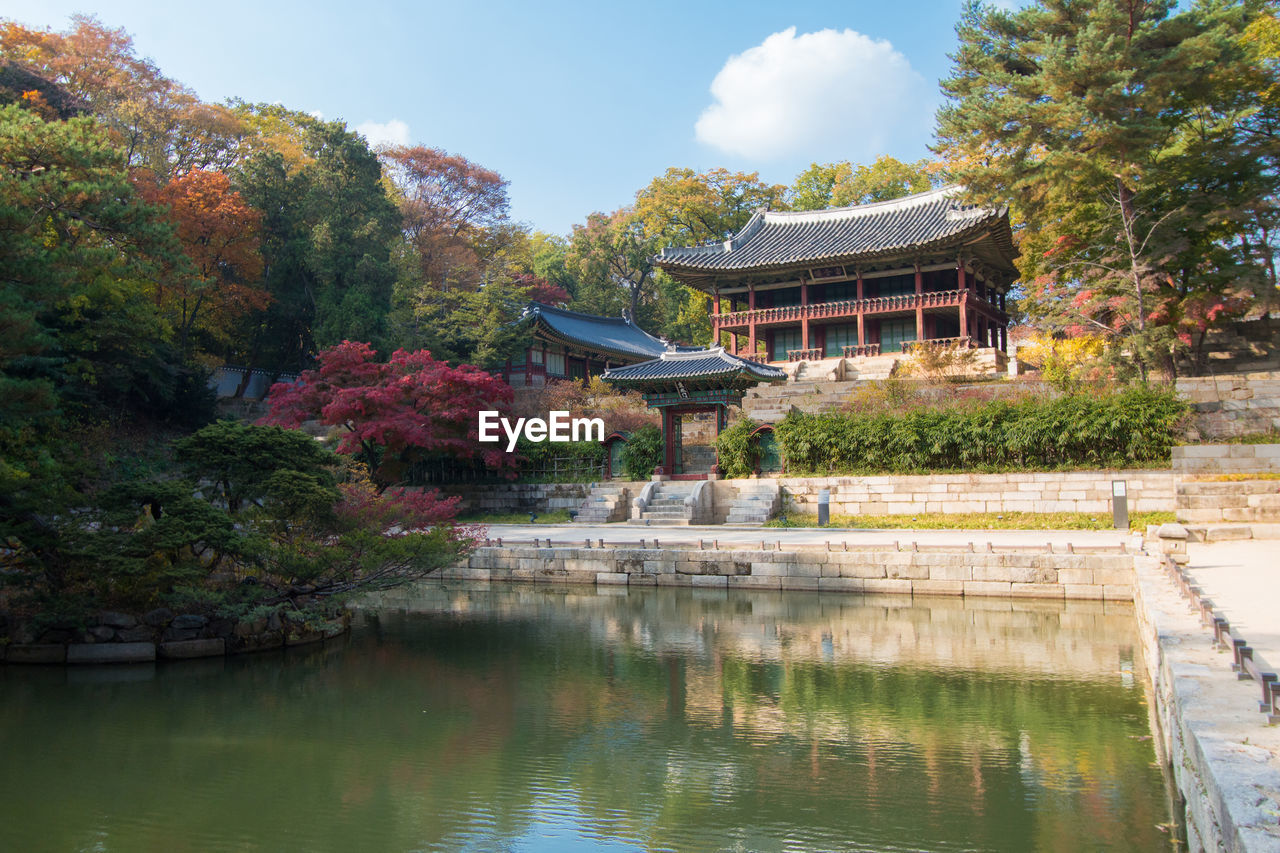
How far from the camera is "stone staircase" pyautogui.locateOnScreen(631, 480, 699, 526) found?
22.7m

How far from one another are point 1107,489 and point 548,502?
14578mm

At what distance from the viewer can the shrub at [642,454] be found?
1022 inches

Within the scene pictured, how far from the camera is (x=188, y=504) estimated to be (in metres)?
10.5

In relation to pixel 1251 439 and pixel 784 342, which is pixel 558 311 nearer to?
pixel 784 342

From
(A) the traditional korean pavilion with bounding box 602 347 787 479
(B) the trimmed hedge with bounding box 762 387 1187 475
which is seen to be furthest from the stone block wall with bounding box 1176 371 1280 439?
(A) the traditional korean pavilion with bounding box 602 347 787 479

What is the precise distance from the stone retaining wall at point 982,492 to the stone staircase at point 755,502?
35 centimetres

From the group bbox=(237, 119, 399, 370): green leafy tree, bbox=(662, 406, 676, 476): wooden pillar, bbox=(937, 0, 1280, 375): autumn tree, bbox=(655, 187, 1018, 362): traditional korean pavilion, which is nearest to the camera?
bbox=(937, 0, 1280, 375): autumn tree

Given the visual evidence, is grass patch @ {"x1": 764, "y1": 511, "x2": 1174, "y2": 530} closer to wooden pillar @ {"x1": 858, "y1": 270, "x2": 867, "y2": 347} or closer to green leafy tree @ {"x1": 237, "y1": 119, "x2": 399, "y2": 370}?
Result: wooden pillar @ {"x1": 858, "y1": 270, "x2": 867, "y2": 347}

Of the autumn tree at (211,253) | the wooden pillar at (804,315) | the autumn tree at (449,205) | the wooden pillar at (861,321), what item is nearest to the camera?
the autumn tree at (211,253)

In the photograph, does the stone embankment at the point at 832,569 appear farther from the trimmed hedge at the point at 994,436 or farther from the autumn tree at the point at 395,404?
the autumn tree at the point at 395,404

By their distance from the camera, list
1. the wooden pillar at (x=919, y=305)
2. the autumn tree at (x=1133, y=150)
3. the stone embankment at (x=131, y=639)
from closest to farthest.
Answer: the stone embankment at (x=131, y=639)
the autumn tree at (x=1133, y=150)
the wooden pillar at (x=919, y=305)

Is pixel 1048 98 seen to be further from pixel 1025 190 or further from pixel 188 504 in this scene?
pixel 188 504

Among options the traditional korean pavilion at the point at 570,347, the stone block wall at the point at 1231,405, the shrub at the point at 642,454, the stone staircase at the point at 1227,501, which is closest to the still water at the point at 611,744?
the stone staircase at the point at 1227,501

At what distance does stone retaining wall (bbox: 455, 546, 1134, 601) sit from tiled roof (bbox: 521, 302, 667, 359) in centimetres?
1808
